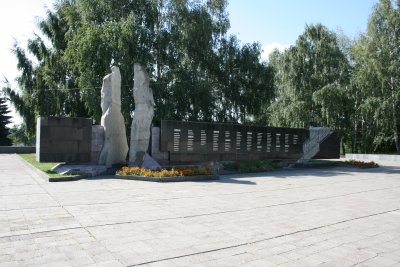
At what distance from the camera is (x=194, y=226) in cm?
582

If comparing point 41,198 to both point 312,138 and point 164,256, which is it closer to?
point 164,256

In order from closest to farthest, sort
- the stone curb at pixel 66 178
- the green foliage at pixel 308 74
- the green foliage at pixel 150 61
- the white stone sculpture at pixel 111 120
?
the stone curb at pixel 66 178, the white stone sculpture at pixel 111 120, the green foliage at pixel 150 61, the green foliage at pixel 308 74

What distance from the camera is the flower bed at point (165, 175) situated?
1156 centimetres

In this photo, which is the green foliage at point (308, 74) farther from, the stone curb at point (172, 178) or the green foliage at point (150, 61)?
the stone curb at point (172, 178)

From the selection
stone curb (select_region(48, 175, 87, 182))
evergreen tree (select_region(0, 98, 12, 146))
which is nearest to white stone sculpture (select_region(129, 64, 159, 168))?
stone curb (select_region(48, 175, 87, 182))

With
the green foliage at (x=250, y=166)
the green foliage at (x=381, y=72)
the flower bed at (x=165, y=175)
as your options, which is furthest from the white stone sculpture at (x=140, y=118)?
the green foliage at (x=381, y=72)

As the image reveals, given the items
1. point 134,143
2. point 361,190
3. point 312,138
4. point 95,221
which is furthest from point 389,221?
point 312,138

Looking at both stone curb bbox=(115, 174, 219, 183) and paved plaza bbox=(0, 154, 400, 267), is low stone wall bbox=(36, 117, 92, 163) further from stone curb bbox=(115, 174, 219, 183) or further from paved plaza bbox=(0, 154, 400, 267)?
paved plaza bbox=(0, 154, 400, 267)

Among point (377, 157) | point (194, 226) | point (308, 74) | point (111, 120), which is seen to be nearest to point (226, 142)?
point (111, 120)

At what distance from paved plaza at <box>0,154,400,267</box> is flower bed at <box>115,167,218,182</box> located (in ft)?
5.01

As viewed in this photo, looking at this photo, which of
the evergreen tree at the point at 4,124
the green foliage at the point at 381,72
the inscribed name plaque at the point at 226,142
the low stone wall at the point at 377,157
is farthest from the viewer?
the evergreen tree at the point at 4,124

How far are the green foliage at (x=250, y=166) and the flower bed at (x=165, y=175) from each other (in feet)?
9.29

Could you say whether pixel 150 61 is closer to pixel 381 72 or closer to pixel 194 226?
pixel 194 226

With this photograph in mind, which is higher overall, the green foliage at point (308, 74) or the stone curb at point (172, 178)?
the green foliage at point (308, 74)
